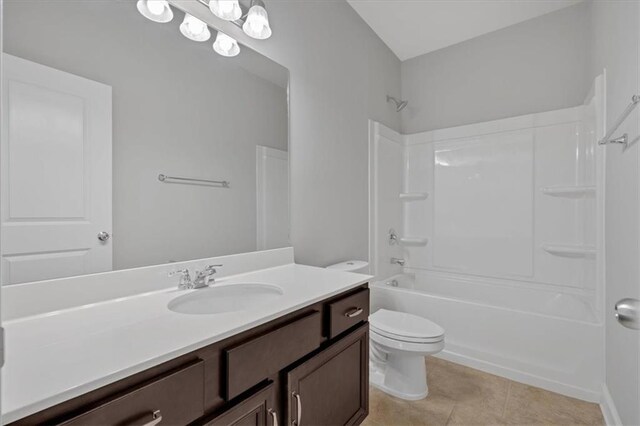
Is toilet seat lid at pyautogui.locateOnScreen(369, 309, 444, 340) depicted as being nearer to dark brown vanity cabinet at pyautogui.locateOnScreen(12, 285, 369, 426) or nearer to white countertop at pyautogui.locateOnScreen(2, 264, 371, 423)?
dark brown vanity cabinet at pyautogui.locateOnScreen(12, 285, 369, 426)

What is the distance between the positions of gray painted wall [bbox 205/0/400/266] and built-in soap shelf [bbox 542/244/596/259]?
1.48 m

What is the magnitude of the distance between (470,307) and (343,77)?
192cm

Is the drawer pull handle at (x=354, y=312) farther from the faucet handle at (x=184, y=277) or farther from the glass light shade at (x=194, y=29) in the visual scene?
the glass light shade at (x=194, y=29)

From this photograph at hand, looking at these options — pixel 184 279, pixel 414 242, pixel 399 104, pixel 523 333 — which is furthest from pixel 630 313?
pixel 399 104

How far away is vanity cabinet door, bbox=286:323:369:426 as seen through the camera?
106cm

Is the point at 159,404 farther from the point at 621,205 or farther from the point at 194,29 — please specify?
the point at 621,205

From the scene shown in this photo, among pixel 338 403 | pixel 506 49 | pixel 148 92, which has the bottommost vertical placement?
pixel 338 403

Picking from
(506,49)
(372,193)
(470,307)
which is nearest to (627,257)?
(470,307)

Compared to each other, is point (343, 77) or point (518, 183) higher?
point (343, 77)

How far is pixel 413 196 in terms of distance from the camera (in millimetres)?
3119

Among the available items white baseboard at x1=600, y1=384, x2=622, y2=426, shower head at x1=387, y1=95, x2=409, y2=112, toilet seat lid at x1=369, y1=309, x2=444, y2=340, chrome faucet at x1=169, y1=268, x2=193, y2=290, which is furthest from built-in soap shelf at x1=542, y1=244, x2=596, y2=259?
chrome faucet at x1=169, y1=268, x2=193, y2=290

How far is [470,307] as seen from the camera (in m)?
2.23

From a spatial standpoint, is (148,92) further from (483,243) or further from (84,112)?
(483,243)

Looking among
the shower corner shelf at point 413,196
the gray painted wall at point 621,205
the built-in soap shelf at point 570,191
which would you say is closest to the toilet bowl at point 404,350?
the gray painted wall at point 621,205
